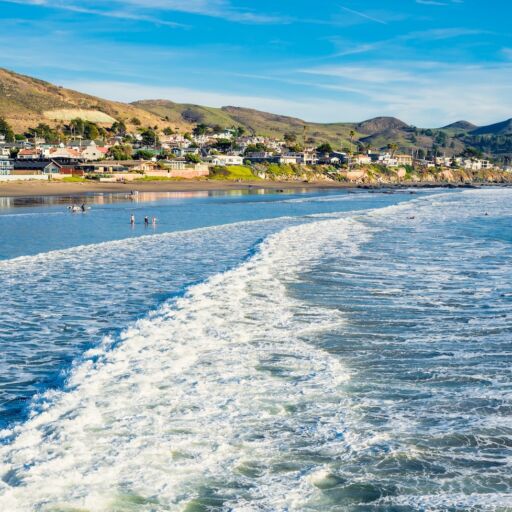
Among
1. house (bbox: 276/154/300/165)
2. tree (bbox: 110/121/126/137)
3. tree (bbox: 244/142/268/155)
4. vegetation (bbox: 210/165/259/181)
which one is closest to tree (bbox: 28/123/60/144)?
→ tree (bbox: 110/121/126/137)

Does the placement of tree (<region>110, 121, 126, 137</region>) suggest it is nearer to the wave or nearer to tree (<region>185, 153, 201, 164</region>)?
tree (<region>185, 153, 201, 164</region>)

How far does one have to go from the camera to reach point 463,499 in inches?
260

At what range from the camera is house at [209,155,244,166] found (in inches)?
5748

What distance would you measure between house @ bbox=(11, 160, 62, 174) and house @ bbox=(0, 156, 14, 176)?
0.89 meters

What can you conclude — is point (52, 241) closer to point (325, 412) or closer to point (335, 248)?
point (335, 248)

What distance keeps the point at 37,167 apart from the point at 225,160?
51322mm

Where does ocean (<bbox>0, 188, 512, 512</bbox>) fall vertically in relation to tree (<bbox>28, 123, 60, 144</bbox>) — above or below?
below

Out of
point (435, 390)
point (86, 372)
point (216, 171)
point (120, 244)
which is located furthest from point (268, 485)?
point (216, 171)

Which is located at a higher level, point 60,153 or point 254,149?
point 254,149

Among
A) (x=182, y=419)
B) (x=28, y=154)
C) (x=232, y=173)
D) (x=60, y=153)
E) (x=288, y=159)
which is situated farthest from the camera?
(x=288, y=159)

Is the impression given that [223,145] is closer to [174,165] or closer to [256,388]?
[174,165]

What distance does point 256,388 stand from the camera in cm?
989

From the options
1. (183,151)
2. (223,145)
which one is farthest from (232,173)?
(223,145)

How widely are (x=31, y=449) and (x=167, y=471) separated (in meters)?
1.64
